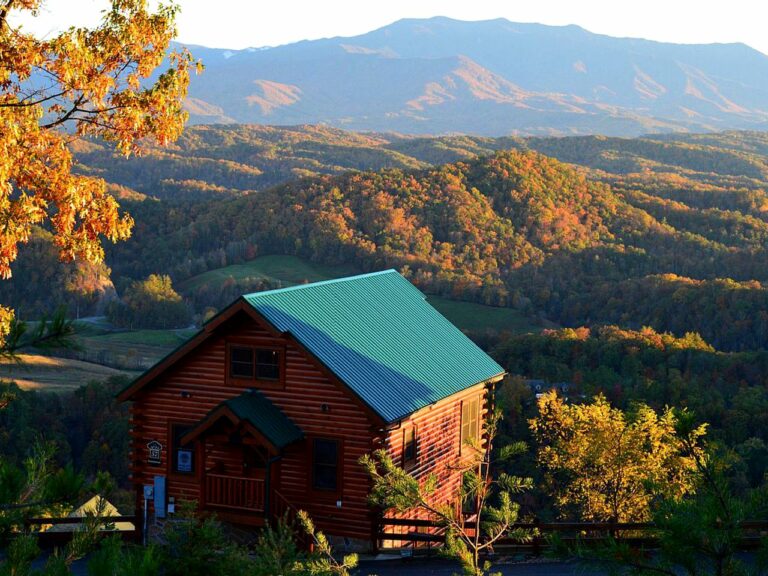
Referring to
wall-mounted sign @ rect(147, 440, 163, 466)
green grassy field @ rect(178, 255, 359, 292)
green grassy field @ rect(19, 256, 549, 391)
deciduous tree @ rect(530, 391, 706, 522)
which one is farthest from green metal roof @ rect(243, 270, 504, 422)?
green grassy field @ rect(178, 255, 359, 292)

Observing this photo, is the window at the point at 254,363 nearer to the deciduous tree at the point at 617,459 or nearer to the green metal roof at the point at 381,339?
the green metal roof at the point at 381,339

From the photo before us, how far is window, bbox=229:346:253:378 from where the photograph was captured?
76.7ft

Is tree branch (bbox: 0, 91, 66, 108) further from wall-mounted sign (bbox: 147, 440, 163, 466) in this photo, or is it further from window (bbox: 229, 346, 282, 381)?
wall-mounted sign (bbox: 147, 440, 163, 466)

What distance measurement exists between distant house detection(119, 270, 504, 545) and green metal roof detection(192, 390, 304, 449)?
25 millimetres

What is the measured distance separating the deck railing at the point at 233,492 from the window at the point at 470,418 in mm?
5509

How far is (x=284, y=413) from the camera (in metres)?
23.1

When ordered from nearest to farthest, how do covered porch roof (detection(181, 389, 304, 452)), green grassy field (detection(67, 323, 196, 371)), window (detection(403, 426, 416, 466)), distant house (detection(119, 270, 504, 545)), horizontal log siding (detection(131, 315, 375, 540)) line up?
covered porch roof (detection(181, 389, 304, 452)), distant house (detection(119, 270, 504, 545)), horizontal log siding (detection(131, 315, 375, 540)), window (detection(403, 426, 416, 466)), green grassy field (detection(67, 323, 196, 371))

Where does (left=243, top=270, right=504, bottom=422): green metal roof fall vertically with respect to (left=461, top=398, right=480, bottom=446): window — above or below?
above

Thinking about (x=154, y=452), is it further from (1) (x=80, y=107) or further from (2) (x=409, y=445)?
(1) (x=80, y=107)

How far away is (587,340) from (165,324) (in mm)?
66288

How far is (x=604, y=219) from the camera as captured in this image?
496 ft

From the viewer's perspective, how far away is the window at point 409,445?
23625 mm

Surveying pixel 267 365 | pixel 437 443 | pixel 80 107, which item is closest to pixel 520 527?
pixel 437 443

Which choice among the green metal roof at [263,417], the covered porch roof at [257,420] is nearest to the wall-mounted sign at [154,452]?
the covered porch roof at [257,420]
